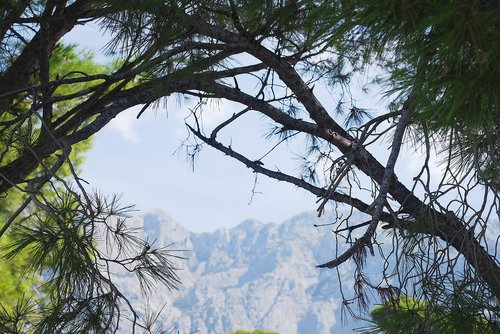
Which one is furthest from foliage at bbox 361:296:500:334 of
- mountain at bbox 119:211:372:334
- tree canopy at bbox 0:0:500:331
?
mountain at bbox 119:211:372:334

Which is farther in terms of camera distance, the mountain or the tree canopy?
the mountain

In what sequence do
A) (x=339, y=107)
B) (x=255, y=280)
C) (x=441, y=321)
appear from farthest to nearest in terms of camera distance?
1. (x=255, y=280)
2. (x=339, y=107)
3. (x=441, y=321)

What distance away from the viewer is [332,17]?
76cm

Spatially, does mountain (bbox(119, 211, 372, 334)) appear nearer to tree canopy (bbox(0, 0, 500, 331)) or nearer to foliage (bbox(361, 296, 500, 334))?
tree canopy (bbox(0, 0, 500, 331))

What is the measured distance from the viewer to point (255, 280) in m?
119

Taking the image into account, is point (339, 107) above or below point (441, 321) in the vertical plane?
above

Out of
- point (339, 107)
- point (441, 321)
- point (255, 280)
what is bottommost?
point (441, 321)

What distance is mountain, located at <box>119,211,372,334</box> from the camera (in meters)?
109

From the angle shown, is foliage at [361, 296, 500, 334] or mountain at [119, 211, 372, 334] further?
mountain at [119, 211, 372, 334]

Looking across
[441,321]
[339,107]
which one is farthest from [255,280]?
[441,321]

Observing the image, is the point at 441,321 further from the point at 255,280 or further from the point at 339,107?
the point at 255,280

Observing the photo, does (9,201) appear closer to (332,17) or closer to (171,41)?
(171,41)

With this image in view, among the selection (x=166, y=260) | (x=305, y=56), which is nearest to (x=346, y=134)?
(x=305, y=56)

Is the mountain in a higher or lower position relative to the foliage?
higher
